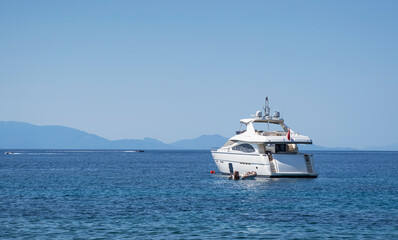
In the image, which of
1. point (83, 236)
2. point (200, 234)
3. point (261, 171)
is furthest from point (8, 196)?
point (261, 171)

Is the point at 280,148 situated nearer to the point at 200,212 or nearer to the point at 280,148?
the point at 280,148

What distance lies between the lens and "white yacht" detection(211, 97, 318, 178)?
4825 cm

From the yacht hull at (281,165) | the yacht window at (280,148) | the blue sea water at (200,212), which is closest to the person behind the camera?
the blue sea water at (200,212)

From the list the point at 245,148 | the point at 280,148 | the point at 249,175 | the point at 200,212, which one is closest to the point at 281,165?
the point at 249,175

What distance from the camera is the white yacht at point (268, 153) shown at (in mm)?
48250

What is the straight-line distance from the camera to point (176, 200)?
35719 millimetres

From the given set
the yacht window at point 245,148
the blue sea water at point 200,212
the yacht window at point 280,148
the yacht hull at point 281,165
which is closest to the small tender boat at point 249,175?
the yacht hull at point 281,165

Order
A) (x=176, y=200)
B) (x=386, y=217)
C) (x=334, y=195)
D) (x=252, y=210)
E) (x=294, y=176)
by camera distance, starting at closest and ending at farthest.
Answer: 1. (x=386, y=217)
2. (x=252, y=210)
3. (x=176, y=200)
4. (x=334, y=195)
5. (x=294, y=176)

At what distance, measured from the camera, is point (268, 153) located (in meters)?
51.8

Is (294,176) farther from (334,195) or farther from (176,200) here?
(176,200)

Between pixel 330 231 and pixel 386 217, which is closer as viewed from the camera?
pixel 330 231

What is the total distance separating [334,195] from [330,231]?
51.9ft

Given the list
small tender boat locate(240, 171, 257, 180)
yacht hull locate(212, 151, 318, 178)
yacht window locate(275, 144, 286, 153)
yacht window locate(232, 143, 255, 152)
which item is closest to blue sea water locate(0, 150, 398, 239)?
yacht hull locate(212, 151, 318, 178)

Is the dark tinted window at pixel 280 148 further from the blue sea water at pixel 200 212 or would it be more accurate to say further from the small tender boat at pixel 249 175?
the blue sea water at pixel 200 212
